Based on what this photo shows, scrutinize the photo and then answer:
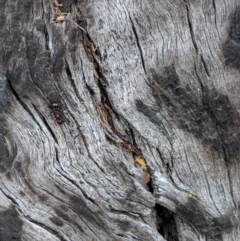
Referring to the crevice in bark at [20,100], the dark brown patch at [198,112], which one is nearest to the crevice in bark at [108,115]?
the dark brown patch at [198,112]

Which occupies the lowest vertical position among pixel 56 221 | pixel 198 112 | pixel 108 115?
pixel 56 221

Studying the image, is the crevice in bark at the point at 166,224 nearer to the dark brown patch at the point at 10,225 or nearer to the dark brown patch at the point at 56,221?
the dark brown patch at the point at 56,221

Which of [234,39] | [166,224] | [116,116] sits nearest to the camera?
[234,39]

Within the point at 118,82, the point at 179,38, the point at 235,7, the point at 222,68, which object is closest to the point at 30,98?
the point at 118,82

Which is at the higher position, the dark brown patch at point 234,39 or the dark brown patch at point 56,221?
the dark brown patch at point 234,39

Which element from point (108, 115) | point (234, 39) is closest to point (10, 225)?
point (108, 115)

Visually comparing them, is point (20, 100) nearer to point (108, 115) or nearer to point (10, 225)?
point (108, 115)

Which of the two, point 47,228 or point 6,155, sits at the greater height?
point 6,155
